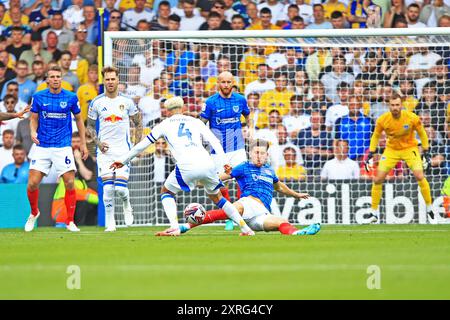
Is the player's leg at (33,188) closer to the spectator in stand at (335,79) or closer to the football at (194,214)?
the football at (194,214)

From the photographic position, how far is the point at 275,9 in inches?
837

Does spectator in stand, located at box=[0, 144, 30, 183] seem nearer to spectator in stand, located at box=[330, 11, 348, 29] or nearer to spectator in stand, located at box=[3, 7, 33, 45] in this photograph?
spectator in stand, located at box=[3, 7, 33, 45]

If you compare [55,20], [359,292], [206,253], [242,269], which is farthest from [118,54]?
[359,292]

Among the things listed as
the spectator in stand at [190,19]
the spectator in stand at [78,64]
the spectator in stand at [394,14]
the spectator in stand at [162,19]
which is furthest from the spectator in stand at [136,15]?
the spectator in stand at [394,14]

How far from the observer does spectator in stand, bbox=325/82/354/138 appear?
62.2 feet

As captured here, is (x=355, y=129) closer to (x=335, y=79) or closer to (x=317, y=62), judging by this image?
(x=335, y=79)

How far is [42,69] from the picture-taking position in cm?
2077

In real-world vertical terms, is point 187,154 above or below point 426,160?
above

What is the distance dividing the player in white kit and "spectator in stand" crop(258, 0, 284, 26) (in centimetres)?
601

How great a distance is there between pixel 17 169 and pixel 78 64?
267 centimetres

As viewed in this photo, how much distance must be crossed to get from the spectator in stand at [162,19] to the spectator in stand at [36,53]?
7.35 ft

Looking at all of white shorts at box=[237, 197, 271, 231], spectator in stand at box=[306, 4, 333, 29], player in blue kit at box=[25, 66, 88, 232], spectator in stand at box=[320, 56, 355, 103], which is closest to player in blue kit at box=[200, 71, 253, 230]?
player in blue kit at box=[25, 66, 88, 232]

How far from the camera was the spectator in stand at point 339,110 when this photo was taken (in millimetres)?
18969

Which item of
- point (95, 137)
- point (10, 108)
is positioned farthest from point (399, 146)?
point (10, 108)
